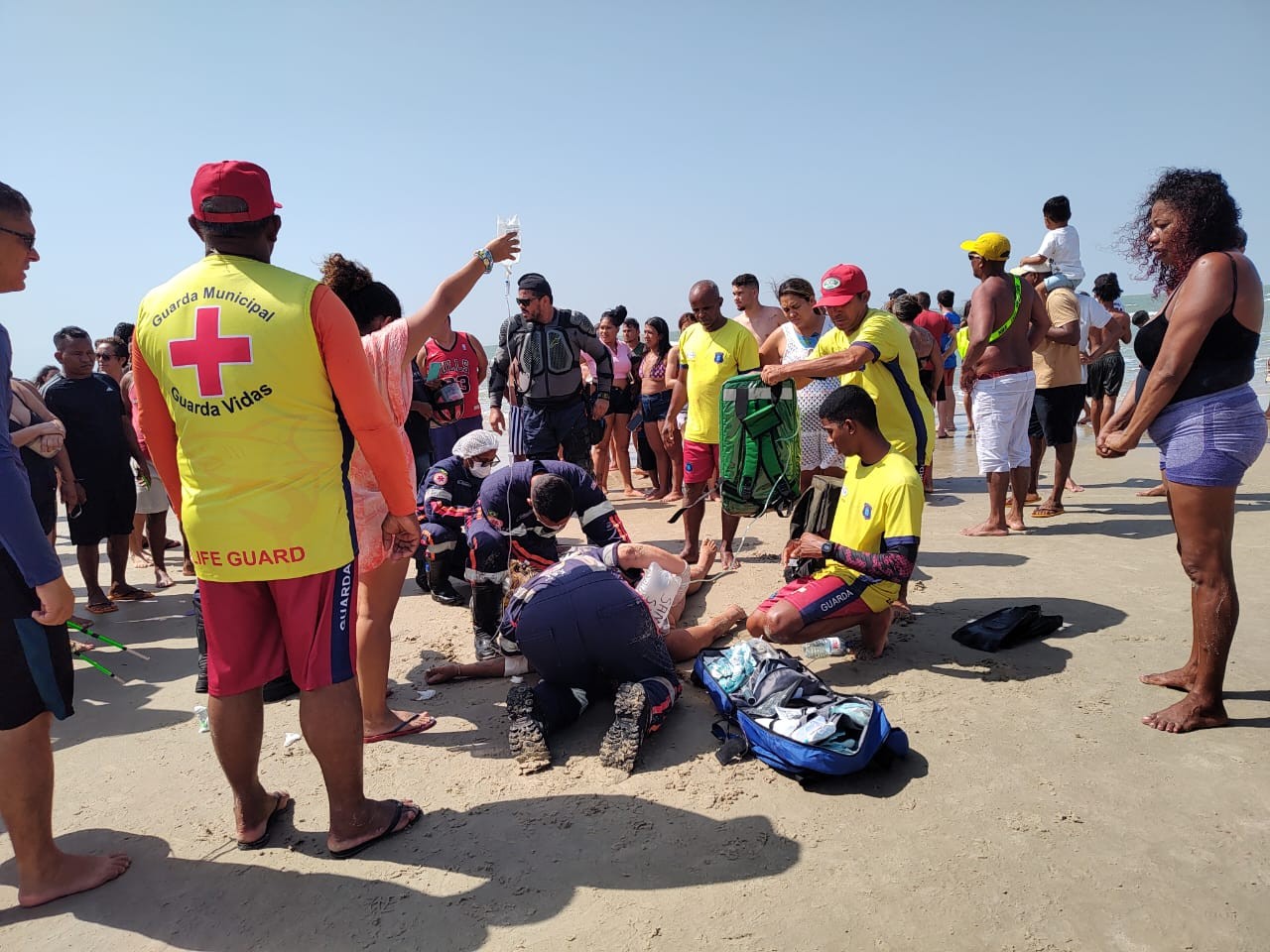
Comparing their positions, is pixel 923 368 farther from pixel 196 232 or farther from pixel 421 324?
pixel 196 232

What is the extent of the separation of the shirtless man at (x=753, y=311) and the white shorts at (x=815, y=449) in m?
1.44

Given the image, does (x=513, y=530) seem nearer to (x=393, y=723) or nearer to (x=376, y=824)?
(x=393, y=723)

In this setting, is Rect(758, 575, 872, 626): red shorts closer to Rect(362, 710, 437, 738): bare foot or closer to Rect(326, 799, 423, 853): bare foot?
Rect(362, 710, 437, 738): bare foot

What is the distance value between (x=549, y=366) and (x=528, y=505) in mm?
1984

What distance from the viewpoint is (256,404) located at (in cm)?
245

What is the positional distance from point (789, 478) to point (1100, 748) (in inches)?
104

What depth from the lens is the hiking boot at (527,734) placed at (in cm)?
329

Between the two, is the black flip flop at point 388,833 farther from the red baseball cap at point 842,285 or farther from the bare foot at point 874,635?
the red baseball cap at point 842,285

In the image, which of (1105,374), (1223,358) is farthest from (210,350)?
(1105,374)

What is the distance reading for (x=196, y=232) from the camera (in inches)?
103

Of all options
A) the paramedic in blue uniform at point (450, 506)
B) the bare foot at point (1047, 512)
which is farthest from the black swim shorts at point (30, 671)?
the bare foot at point (1047, 512)

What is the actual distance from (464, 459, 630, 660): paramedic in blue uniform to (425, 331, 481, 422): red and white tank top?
237cm

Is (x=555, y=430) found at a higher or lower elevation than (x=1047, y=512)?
higher

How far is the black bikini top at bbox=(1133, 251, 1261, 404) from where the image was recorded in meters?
3.00
